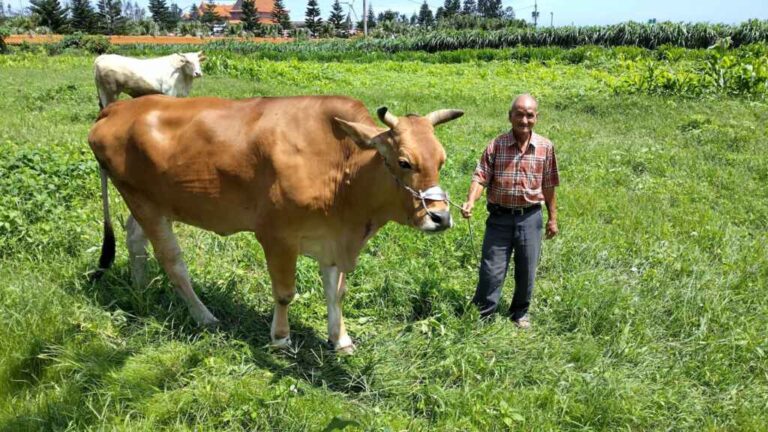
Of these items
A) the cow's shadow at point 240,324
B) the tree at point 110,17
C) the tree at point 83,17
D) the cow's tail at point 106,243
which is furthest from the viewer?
the tree at point 110,17

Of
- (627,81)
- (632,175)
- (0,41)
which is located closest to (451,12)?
(0,41)

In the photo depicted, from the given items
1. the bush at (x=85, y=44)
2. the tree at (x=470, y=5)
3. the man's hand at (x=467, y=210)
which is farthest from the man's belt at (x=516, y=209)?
the tree at (x=470, y=5)

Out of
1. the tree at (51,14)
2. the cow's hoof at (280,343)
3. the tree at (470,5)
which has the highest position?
the tree at (470,5)

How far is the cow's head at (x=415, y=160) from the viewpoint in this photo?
3.10 metres

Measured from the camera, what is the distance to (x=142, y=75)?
484 centimetres

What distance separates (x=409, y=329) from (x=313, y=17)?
269 ft

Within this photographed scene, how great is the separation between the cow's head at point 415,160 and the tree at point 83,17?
219ft

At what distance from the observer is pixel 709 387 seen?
3.65m

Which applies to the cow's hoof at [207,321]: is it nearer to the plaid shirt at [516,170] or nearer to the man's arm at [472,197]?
the man's arm at [472,197]

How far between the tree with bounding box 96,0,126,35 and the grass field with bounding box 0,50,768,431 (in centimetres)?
6520

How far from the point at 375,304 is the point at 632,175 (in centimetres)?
487

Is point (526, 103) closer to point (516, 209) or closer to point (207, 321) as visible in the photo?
point (516, 209)

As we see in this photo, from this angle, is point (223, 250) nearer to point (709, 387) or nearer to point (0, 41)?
point (709, 387)

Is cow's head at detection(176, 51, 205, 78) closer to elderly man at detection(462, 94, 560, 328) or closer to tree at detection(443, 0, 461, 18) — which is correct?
elderly man at detection(462, 94, 560, 328)
